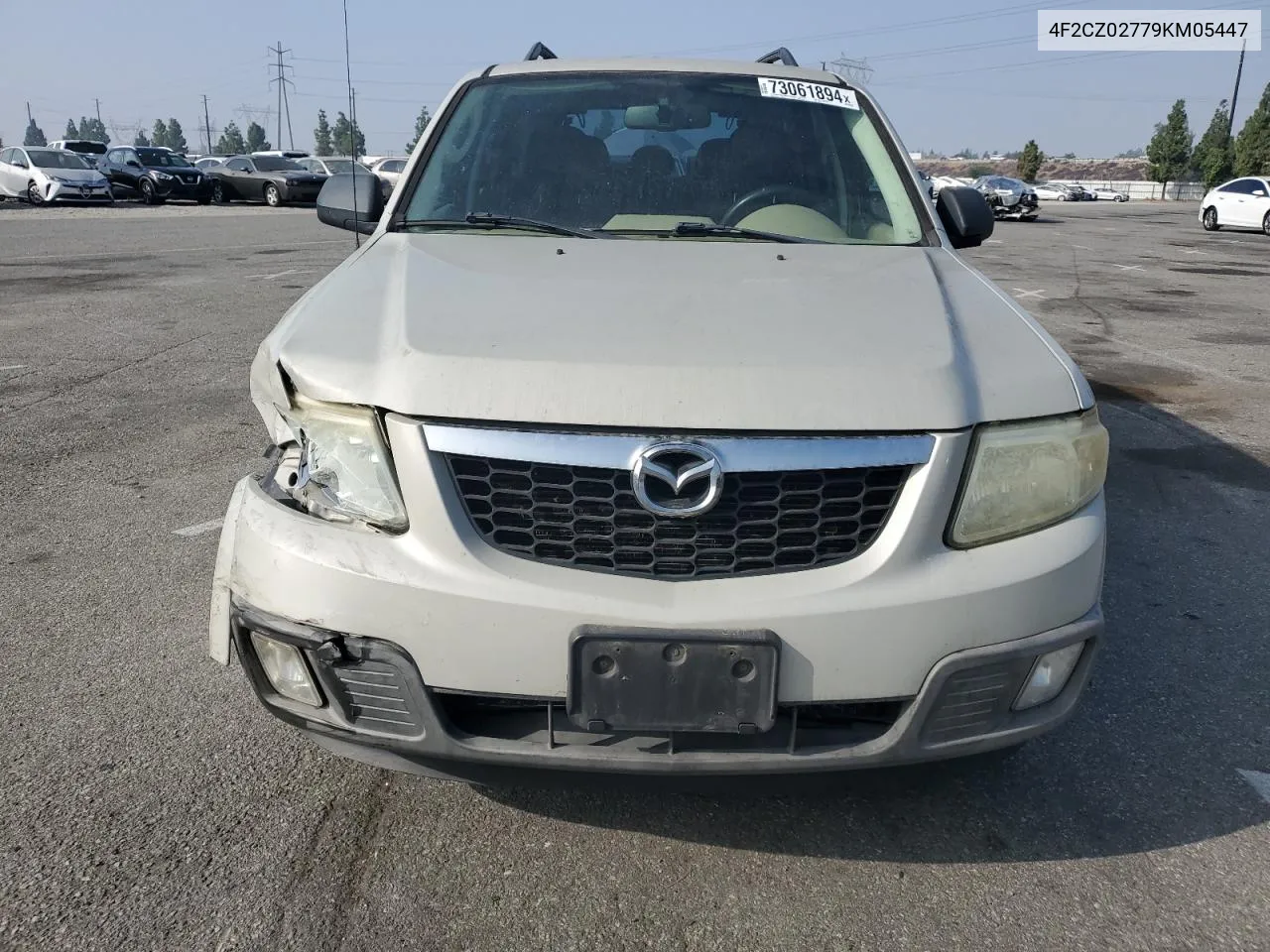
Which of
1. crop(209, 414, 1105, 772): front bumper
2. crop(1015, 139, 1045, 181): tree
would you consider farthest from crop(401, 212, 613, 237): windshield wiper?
crop(1015, 139, 1045, 181): tree

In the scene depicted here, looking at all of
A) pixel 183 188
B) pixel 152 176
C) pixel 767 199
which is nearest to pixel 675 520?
pixel 767 199

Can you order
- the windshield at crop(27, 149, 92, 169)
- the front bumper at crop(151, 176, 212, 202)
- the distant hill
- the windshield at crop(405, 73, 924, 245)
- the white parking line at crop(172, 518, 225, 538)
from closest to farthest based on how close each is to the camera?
the windshield at crop(405, 73, 924, 245)
the white parking line at crop(172, 518, 225, 538)
the windshield at crop(27, 149, 92, 169)
the front bumper at crop(151, 176, 212, 202)
the distant hill

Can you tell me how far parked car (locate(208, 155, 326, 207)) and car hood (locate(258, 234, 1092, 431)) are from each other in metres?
29.5

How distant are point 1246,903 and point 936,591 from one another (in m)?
0.99

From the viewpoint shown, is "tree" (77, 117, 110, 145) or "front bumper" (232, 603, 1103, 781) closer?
"front bumper" (232, 603, 1103, 781)

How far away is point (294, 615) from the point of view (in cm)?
201

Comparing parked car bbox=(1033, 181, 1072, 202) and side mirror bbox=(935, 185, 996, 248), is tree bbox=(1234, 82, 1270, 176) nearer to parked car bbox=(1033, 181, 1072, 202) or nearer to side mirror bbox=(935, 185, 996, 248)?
parked car bbox=(1033, 181, 1072, 202)

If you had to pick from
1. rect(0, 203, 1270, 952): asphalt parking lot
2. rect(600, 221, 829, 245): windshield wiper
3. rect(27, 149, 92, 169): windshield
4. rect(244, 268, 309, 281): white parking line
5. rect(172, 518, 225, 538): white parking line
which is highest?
rect(27, 149, 92, 169): windshield

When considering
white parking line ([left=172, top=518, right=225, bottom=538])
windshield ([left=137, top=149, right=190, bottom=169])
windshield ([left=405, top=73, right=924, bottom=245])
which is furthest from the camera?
windshield ([left=137, top=149, right=190, bottom=169])

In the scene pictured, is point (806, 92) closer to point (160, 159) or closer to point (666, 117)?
point (666, 117)

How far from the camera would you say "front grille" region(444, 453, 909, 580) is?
196 centimetres

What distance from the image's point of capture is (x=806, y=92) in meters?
3.61

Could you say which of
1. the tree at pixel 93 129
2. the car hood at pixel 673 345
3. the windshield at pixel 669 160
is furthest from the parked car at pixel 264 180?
the tree at pixel 93 129

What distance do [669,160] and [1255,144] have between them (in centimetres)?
6492
